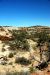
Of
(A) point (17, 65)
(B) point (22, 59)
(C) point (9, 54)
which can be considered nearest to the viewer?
(A) point (17, 65)

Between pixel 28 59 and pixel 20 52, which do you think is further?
pixel 20 52

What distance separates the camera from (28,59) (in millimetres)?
18500

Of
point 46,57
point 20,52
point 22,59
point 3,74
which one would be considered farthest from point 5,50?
point 3,74

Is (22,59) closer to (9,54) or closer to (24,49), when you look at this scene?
(9,54)

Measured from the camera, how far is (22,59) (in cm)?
1830

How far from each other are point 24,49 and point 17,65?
586cm

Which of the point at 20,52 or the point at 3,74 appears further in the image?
the point at 20,52

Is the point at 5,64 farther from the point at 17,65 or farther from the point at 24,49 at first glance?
the point at 24,49

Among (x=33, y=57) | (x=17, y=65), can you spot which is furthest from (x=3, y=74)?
(x=33, y=57)

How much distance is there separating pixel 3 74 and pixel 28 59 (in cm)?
614

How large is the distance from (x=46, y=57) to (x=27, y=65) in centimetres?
271

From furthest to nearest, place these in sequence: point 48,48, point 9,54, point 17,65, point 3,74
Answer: point 48,48 < point 9,54 < point 17,65 < point 3,74

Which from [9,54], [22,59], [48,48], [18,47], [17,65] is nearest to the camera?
[17,65]

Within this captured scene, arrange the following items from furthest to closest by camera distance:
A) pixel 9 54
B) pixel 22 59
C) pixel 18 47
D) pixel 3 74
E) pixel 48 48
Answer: pixel 18 47
pixel 48 48
pixel 9 54
pixel 22 59
pixel 3 74
